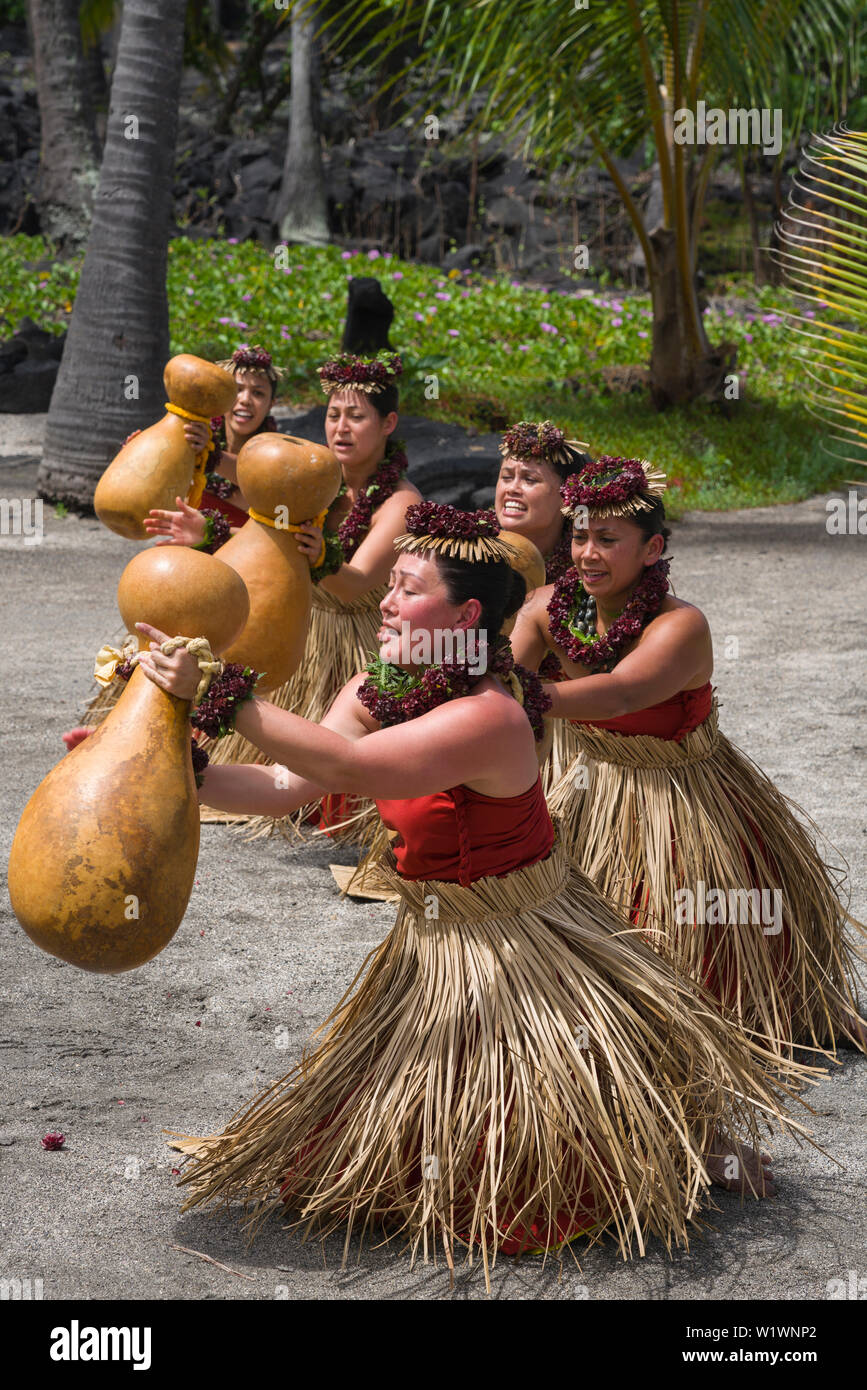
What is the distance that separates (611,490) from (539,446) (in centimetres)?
45

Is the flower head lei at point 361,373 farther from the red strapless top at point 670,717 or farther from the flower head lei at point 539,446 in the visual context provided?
the red strapless top at point 670,717

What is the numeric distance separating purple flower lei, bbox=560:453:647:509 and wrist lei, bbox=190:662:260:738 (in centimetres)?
126

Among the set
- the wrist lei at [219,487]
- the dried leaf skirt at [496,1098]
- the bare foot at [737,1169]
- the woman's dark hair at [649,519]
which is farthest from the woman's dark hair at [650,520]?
the wrist lei at [219,487]

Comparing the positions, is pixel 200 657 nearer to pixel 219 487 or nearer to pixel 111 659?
pixel 111 659

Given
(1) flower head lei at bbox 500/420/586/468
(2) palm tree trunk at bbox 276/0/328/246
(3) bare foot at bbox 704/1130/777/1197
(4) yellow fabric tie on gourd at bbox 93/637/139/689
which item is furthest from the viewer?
(2) palm tree trunk at bbox 276/0/328/246

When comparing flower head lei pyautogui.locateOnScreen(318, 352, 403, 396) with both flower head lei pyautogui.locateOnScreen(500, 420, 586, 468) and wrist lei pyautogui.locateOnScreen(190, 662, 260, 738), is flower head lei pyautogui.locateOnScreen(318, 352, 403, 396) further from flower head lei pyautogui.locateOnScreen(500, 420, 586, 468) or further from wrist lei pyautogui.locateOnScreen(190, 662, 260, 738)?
wrist lei pyautogui.locateOnScreen(190, 662, 260, 738)

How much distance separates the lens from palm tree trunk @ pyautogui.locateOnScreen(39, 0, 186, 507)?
8.84 metres

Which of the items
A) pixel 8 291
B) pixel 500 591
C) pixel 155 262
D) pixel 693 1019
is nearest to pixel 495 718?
pixel 500 591

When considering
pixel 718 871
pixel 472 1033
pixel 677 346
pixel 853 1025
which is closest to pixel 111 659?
pixel 472 1033

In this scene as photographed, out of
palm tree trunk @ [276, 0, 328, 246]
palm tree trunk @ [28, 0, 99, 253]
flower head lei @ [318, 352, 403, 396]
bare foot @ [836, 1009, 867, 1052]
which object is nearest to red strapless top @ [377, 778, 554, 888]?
bare foot @ [836, 1009, 867, 1052]

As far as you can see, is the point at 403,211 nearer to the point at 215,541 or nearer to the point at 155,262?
the point at 155,262

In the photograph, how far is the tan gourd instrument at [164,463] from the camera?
3221 mm

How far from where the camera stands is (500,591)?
2.70 m
